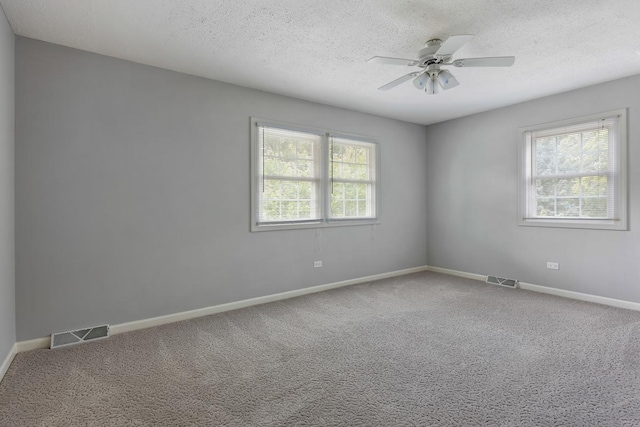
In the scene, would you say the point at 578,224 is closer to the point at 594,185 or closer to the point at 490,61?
the point at 594,185

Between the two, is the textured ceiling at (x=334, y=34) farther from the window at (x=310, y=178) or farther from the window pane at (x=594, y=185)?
the window pane at (x=594, y=185)

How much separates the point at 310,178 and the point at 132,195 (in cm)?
216

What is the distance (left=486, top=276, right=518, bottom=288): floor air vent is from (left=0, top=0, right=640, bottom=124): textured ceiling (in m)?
2.71

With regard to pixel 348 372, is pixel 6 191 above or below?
above

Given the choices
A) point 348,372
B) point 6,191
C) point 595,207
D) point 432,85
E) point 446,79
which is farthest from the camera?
point 595,207

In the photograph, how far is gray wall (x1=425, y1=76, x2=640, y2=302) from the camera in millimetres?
3642

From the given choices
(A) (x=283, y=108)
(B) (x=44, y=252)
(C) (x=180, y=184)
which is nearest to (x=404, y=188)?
(A) (x=283, y=108)

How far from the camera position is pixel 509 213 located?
4.69 metres

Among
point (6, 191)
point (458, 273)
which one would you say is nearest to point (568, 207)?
point (458, 273)

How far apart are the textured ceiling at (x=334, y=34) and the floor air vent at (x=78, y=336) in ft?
8.40

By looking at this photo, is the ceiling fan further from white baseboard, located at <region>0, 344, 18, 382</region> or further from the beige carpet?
white baseboard, located at <region>0, 344, 18, 382</region>

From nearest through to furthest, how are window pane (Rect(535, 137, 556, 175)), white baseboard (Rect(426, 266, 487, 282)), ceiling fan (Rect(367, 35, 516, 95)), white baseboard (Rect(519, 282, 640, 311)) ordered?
ceiling fan (Rect(367, 35, 516, 95)), white baseboard (Rect(519, 282, 640, 311)), window pane (Rect(535, 137, 556, 175)), white baseboard (Rect(426, 266, 487, 282))

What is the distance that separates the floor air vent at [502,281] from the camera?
4570mm

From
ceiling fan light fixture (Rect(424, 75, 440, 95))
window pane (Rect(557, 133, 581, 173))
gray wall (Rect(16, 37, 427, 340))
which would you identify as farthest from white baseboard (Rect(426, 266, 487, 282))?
ceiling fan light fixture (Rect(424, 75, 440, 95))
